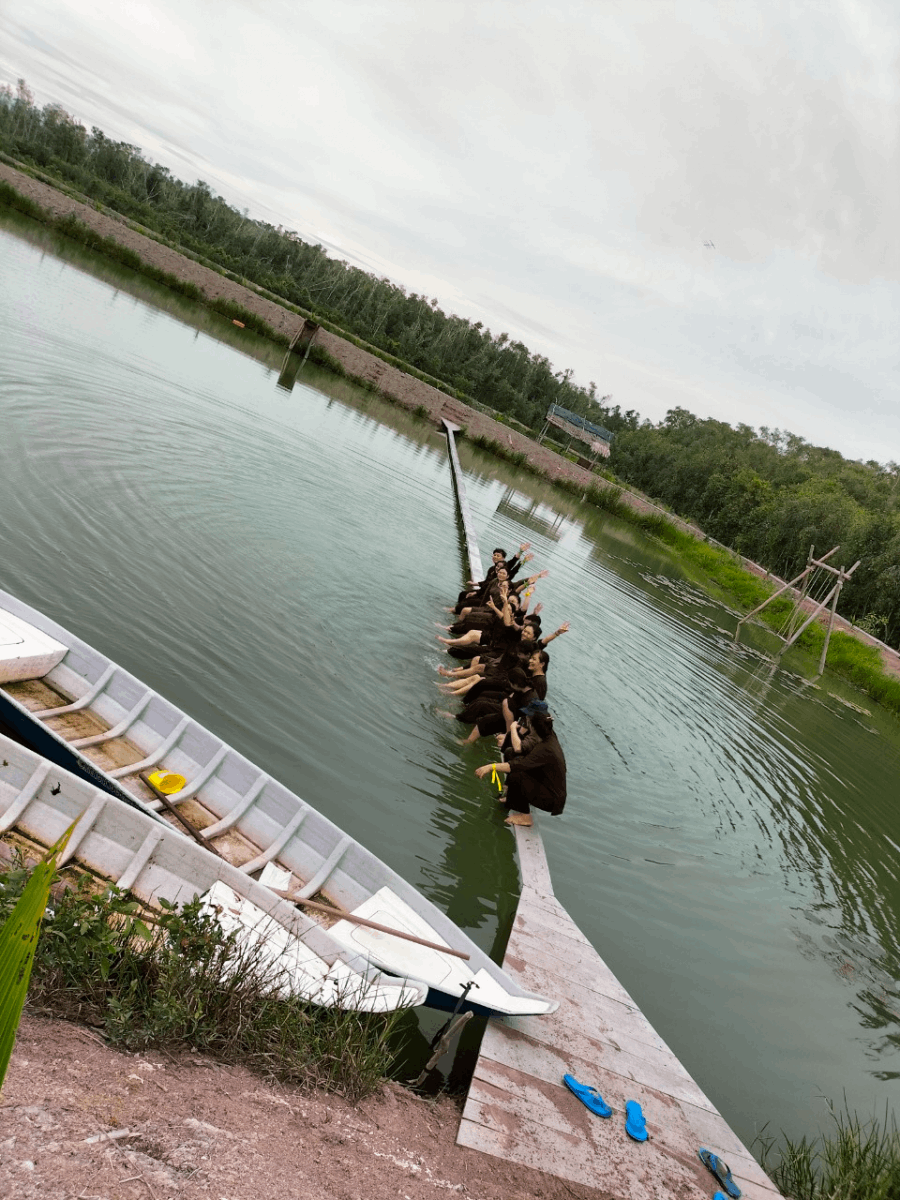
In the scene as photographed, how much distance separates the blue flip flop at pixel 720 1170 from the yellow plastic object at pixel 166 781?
4.96m

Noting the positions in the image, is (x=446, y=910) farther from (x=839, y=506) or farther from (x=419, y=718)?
(x=839, y=506)

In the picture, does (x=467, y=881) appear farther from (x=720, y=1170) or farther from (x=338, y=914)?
(x=720, y=1170)

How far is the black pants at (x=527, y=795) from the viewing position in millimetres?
9219

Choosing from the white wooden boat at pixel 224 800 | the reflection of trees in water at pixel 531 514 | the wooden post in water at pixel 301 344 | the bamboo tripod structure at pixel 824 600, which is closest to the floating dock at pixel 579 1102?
the white wooden boat at pixel 224 800

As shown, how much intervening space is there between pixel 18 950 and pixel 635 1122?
17.9ft

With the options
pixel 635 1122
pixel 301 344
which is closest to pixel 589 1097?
pixel 635 1122

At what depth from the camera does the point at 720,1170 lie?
17.8 ft

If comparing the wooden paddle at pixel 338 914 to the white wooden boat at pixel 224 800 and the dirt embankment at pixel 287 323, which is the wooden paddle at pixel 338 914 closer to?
the white wooden boat at pixel 224 800

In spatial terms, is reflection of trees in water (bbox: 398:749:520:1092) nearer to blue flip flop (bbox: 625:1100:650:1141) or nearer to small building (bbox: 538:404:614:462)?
blue flip flop (bbox: 625:1100:650:1141)

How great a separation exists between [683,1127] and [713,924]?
439 cm

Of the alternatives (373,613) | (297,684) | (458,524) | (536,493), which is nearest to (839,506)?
(536,493)

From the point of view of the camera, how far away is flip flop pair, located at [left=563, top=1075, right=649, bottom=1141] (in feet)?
17.9

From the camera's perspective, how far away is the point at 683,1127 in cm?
579

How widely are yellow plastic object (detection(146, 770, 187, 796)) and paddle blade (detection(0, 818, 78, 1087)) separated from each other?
17.8ft
